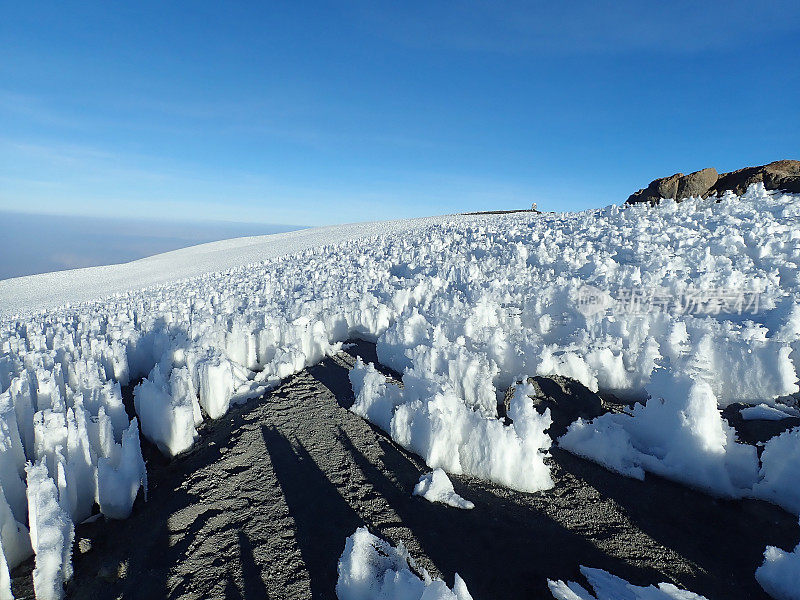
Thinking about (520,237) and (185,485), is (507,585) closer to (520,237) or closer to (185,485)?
(185,485)

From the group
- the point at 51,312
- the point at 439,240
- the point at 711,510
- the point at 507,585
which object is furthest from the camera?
the point at 439,240

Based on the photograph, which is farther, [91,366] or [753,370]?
[91,366]

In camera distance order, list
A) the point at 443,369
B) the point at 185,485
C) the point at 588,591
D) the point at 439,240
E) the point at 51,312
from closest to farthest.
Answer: the point at 588,591, the point at 185,485, the point at 443,369, the point at 51,312, the point at 439,240

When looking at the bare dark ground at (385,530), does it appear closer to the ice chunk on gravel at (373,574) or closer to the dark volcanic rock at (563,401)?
the ice chunk on gravel at (373,574)

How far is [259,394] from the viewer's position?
6426 millimetres

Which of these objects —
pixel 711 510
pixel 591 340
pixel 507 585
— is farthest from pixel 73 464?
pixel 591 340

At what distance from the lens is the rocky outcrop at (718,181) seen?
17448mm

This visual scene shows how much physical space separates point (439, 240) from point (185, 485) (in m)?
13.9

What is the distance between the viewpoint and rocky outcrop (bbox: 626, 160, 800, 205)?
17448 mm

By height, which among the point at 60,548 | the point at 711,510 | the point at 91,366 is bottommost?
the point at 711,510

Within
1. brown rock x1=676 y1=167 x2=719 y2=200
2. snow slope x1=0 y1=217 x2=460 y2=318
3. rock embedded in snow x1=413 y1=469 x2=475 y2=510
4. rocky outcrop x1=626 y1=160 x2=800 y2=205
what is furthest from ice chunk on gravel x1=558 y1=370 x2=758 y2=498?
brown rock x1=676 y1=167 x2=719 y2=200

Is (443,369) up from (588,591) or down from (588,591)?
up

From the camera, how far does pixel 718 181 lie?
2042 cm

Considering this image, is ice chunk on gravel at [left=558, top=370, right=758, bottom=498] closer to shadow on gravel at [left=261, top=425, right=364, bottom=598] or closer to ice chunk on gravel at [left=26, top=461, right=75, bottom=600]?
shadow on gravel at [left=261, top=425, right=364, bottom=598]
